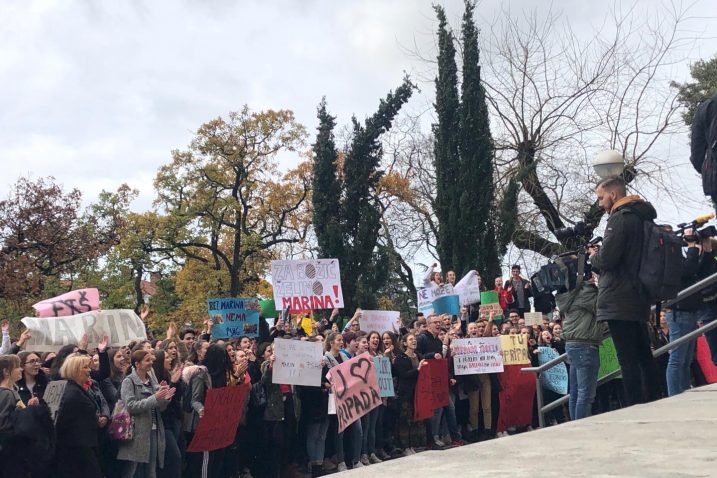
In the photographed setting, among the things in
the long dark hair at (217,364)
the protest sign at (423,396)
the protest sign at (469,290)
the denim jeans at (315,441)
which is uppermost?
the protest sign at (469,290)

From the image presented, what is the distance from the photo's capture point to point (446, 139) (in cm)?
2945

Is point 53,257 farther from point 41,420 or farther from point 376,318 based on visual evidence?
point 41,420

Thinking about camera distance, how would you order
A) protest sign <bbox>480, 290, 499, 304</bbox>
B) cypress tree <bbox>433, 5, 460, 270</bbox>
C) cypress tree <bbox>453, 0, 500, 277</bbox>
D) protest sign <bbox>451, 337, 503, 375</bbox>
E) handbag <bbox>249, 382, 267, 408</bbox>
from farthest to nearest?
1. cypress tree <bbox>433, 5, 460, 270</bbox>
2. cypress tree <bbox>453, 0, 500, 277</bbox>
3. protest sign <bbox>480, 290, 499, 304</bbox>
4. protest sign <bbox>451, 337, 503, 375</bbox>
5. handbag <bbox>249, 382, 267, 408</bbox>

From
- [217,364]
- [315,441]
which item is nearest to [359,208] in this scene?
[315,441]

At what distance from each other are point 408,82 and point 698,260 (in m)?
21.7

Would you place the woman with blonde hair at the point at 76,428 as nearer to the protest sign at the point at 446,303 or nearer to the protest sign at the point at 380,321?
the protest sign at the point at 380,321

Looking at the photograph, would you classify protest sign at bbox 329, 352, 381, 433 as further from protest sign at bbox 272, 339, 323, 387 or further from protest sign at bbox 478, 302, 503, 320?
protest sign at bbox 478, 302, 503, 320

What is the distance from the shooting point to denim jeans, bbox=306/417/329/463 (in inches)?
466

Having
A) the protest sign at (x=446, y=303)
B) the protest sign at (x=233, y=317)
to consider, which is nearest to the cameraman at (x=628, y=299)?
the protest sign at (x=233, y=317)

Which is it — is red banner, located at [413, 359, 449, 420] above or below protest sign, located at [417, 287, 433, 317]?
below

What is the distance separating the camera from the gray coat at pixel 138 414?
873 centimetres

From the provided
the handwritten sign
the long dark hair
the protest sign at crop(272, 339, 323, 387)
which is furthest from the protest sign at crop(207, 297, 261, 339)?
the long dark hair

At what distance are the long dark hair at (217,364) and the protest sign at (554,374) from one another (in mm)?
6300

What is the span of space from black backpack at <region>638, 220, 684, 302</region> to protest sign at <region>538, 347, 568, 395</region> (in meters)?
9.24
